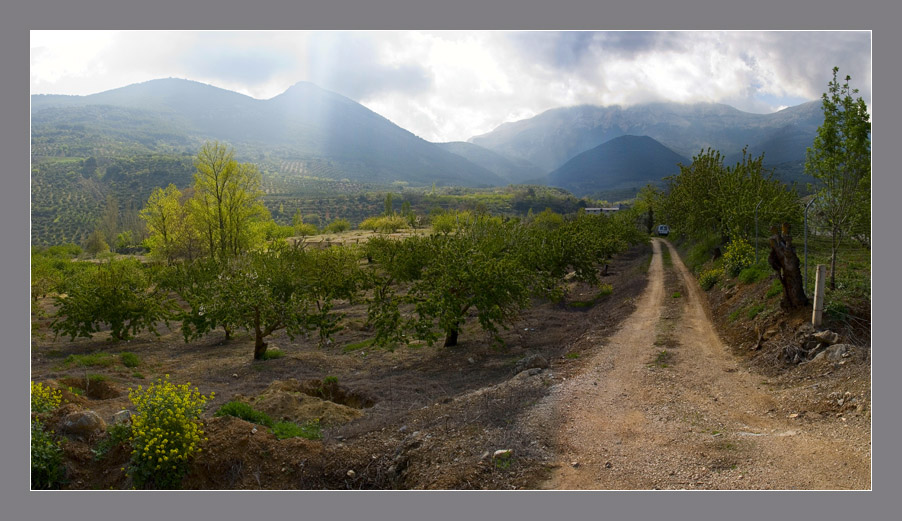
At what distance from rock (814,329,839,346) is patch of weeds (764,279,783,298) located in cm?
538

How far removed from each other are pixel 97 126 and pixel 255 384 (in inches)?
8034

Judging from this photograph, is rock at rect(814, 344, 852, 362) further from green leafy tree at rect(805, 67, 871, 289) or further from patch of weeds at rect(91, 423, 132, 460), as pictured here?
patch of weeds at rect(91, 423, 132, 460)

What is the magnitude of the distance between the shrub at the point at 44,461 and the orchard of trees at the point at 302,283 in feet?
28.9

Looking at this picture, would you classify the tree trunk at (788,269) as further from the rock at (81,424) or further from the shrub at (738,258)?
the rock at (81,424)

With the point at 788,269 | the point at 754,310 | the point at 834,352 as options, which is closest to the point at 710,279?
the point at 754,310

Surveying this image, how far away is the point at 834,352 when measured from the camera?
35.6ft

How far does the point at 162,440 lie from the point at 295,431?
2.57 m

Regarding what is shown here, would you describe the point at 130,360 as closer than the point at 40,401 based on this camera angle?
No

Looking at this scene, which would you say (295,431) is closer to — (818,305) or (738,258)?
(818,305)

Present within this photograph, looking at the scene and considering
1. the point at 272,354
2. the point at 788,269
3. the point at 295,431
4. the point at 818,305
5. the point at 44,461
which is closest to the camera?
the point at 44,461

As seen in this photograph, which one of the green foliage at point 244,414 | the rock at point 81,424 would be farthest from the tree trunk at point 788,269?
the rock at point 81,424

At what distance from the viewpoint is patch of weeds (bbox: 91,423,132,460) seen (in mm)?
7910

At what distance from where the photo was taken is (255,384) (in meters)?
14.3

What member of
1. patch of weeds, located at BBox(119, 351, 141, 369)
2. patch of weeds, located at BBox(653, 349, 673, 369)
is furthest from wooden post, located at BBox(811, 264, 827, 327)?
patch of weeds, located at BBox(119, 351, 141, 369)
